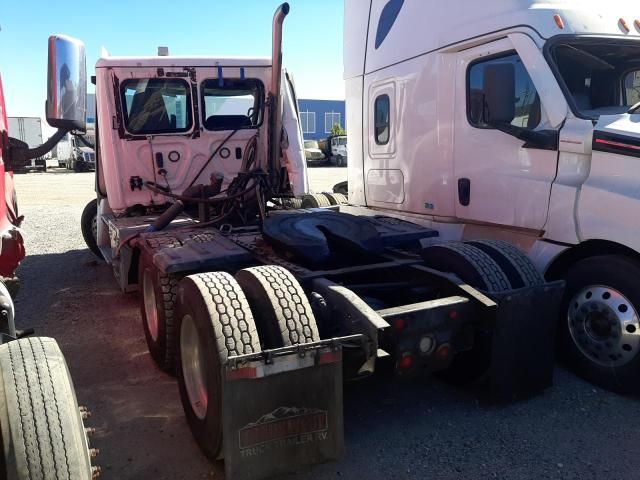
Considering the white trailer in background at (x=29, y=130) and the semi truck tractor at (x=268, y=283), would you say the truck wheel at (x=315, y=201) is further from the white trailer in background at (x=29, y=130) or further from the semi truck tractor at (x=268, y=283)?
the white trailer in background at (x=29, y=130)

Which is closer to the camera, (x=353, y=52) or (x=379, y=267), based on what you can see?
(x=379, y=267)

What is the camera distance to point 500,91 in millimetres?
4430

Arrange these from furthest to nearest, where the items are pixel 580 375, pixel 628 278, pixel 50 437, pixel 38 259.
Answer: pixel 38 259 < pixel 580 375 < pixel 628 278 < pixel 50 437

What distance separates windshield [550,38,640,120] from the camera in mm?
4332

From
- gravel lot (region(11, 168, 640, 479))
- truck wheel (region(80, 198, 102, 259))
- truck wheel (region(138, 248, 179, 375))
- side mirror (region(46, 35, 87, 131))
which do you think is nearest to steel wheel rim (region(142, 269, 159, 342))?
truck wheel (region(138, 248, 179, 375))

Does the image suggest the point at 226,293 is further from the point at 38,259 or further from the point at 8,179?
the point at 38,259

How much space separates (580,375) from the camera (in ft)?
13.6

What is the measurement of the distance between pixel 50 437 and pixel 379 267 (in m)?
2.48

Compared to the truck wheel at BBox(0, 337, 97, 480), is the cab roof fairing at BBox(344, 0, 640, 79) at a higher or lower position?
higher

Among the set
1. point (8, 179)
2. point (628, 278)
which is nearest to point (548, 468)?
point (628, 278)

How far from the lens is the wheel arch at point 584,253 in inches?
157

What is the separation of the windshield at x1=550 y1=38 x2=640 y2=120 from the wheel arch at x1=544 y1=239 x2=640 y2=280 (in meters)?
0.97

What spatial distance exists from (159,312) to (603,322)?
3320 millimetres

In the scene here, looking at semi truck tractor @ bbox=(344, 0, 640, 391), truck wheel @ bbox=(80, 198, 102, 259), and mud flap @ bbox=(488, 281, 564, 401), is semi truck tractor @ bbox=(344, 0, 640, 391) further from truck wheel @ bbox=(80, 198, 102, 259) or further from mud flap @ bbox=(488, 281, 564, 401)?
truck wheel @ bbox=(80, 198, 102, 259)
